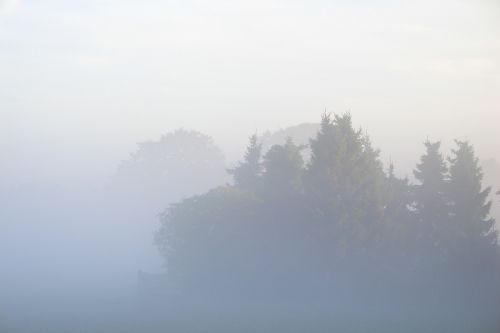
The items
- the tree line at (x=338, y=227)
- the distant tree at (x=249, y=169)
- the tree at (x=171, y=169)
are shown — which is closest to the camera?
the tree line at (x=338, y=227)

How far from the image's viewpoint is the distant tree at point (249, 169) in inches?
1515

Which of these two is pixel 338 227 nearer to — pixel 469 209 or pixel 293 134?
pixel 469 209

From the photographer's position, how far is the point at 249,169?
39781 mm

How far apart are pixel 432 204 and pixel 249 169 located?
11939 millimetres

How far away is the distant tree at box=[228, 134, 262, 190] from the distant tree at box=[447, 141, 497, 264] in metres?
10.7

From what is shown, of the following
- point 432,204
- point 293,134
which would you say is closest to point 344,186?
point 432,204

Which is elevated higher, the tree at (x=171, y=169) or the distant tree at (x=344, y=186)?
the tree at (x=171, y=169)

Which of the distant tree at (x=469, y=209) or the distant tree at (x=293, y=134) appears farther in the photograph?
the distant tree at (x=293, y=134)

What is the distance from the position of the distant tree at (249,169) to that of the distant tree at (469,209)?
10702mm

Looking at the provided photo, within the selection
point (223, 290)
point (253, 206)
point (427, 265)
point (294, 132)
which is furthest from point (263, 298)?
point (294, 132)

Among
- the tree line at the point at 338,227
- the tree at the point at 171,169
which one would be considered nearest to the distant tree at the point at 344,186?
the tree line at the point at 338,227

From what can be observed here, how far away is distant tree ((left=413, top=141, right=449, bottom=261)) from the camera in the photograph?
29.8 meters

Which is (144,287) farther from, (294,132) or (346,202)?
(294,132)

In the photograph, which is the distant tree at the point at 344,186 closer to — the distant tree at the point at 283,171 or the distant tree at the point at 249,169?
the distant tree at the point at 283,171
